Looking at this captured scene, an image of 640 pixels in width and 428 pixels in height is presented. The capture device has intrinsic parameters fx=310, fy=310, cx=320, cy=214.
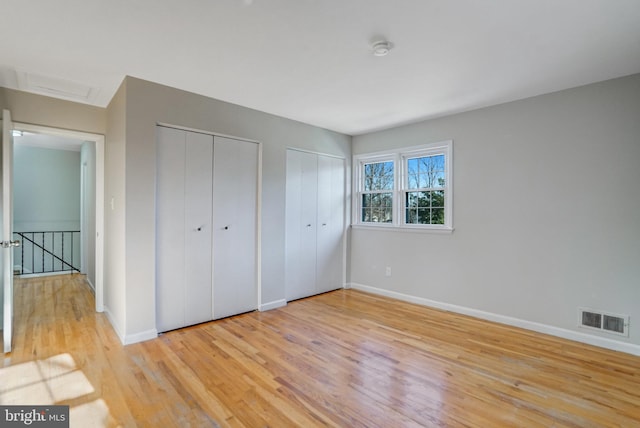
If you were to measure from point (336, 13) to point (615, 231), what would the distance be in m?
3.19

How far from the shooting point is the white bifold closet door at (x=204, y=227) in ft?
10.6

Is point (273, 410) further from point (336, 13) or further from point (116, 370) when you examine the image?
point (336, 13)

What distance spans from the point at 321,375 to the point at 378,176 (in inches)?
129

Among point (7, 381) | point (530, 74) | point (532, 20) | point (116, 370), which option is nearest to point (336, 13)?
point (532, 20)

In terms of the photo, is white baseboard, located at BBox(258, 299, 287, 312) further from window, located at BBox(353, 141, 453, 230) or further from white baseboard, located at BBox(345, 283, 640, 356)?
window, located at BBox(353, 141, 453, 230)

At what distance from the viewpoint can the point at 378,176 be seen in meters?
4.95

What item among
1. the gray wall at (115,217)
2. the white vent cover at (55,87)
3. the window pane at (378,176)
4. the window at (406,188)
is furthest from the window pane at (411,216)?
the white vent cover at (55,87)

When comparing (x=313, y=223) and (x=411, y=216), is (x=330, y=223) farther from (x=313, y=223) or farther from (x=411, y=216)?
A: (x=411, y=216)

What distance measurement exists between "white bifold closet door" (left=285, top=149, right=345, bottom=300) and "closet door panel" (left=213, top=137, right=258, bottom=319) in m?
0.57

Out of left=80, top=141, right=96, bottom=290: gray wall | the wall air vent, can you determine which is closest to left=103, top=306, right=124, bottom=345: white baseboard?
left=80, top=141, right=96, bottom=290: gray wall

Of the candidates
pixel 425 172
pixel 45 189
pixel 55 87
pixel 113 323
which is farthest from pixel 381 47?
pixel 45 189

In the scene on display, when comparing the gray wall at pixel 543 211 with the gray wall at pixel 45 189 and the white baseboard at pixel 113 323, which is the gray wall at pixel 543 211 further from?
the gray wall at pixel 45 189

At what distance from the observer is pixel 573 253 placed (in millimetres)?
3137

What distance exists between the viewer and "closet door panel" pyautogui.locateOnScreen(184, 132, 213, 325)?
11.0 feet
